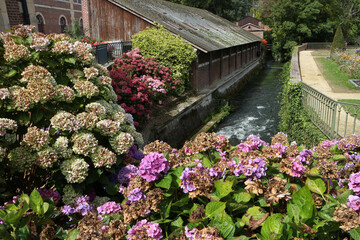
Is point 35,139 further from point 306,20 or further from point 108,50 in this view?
point 306,20

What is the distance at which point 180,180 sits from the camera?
2.23 meters

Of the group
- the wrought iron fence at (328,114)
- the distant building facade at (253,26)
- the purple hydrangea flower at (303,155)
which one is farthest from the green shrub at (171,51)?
the distant building facade at (253,26)

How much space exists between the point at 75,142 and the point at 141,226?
144cm

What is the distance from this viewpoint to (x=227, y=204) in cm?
209

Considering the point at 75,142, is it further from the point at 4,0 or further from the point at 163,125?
the point at 4,0

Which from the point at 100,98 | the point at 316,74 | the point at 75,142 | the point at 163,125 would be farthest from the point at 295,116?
the point at 316,74

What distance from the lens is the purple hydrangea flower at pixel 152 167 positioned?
2166mm

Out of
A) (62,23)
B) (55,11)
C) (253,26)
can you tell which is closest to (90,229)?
(55,11)

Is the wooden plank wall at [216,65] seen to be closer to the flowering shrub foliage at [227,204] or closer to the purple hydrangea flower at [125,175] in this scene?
the purple hydrangea flower at [125,175]

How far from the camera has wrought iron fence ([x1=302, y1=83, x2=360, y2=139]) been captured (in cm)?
730

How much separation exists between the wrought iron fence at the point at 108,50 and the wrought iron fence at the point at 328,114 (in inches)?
314

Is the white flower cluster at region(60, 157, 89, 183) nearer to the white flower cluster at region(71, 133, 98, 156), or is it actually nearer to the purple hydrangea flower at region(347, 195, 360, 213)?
the white flower cluster at region(71, 133, 98, 156)

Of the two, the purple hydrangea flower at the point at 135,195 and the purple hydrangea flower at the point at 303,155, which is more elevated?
the purple hydrangea flower at the point at 303,155

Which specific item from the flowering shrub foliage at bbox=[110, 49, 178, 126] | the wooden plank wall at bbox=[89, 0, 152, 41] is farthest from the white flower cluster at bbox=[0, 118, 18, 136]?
the wooden plank wall at bbox=[89, 0, 152, 41]
